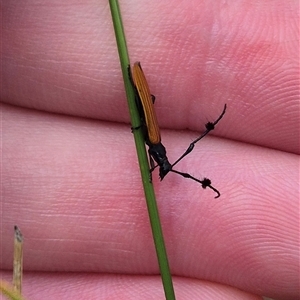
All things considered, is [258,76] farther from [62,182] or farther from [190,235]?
[62,182]

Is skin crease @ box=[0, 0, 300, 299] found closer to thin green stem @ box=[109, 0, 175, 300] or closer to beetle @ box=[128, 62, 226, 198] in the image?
beetle @ box=[128, 62, 226, 198]

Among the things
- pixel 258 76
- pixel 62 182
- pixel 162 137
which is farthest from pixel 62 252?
pixel 258 76

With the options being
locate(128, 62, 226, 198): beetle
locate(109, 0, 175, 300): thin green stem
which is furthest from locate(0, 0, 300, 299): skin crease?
locate(109, 0, 175, 300): thin green stem

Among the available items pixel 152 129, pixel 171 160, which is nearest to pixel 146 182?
pixel 152 129

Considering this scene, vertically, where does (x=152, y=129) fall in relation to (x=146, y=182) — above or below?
above

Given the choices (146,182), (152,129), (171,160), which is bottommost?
(146,182)

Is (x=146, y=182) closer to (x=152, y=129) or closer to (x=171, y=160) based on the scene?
(x=152, y=129)
